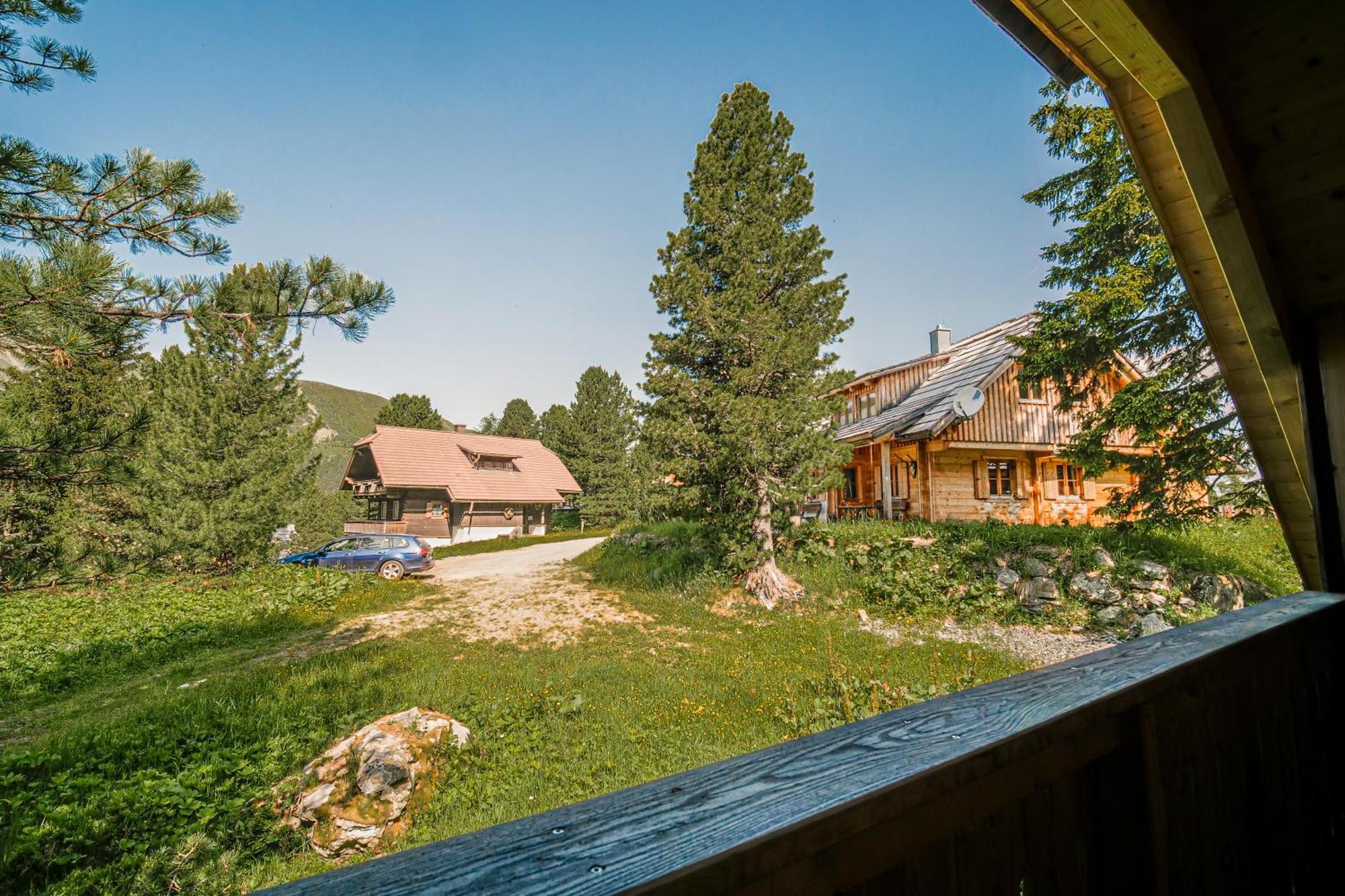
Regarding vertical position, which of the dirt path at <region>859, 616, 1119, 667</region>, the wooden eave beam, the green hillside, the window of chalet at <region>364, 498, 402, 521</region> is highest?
the green hillside

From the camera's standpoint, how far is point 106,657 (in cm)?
937

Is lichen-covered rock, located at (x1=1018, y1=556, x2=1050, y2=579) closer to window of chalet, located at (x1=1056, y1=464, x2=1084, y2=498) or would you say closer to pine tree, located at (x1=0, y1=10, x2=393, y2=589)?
window of chalet, located at (x1=1056, y1=464, x2=1084, y2=498)

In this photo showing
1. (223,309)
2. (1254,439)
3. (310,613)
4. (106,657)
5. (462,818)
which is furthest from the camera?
(310,613)

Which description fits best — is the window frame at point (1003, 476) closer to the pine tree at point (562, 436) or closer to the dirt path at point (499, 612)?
the dirt path at point (499, 612)

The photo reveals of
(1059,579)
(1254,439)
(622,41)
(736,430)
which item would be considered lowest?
(1059,579)

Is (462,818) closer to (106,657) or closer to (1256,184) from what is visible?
(1256,184)

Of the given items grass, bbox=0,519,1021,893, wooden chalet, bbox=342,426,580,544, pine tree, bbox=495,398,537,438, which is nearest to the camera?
grass, bbox=0,519,1021,893

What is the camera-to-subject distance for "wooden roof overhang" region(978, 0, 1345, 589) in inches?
75.0

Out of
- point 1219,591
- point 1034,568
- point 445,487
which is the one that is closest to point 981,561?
point 1034,568

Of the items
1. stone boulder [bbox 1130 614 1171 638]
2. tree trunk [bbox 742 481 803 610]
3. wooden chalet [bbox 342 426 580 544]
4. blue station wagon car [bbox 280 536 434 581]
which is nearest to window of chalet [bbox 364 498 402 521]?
wooden chalet [bbox 342 426 580 544]

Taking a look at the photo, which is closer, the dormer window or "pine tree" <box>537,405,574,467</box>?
the dormer window

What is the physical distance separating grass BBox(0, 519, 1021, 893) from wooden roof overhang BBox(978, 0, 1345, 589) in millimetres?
4696

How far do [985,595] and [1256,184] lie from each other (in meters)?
10.0

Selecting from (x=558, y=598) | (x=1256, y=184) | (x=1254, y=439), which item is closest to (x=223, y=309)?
(x=1256, y=184)
